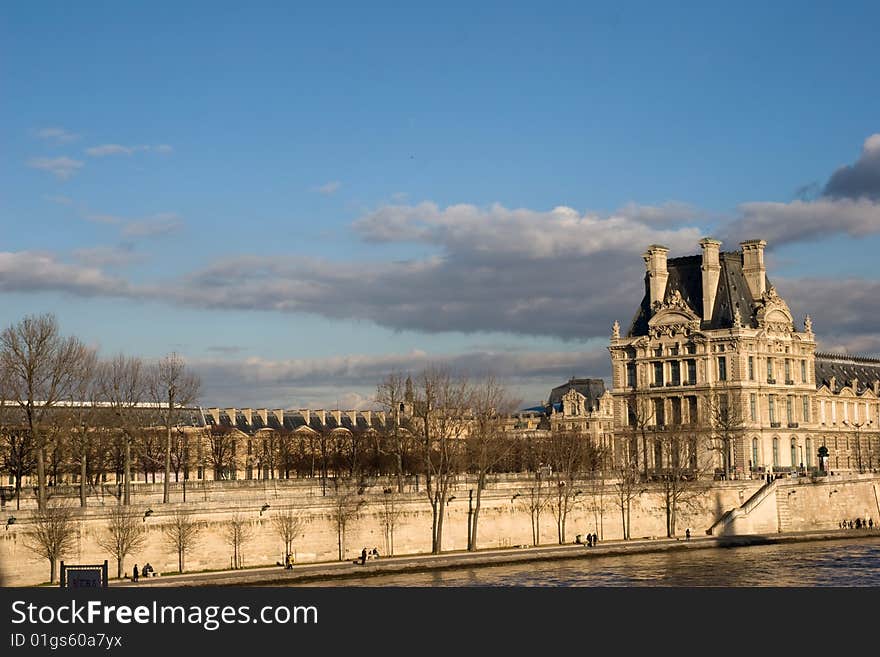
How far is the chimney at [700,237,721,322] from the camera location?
11544 centimetres

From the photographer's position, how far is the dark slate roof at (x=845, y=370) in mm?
128500

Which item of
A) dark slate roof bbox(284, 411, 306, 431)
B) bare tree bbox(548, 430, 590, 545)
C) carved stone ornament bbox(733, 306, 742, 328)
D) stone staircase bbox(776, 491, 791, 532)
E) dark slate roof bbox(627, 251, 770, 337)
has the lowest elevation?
stone staircase bbox(776, 491, 791, 532)

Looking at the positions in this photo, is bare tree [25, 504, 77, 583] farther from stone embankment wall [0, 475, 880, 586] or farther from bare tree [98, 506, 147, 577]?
bare tree [98, 506, 147, 577]

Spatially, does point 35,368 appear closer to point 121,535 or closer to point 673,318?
point 121,535

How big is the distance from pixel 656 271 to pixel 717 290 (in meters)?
5.17

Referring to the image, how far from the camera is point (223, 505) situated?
70.4 meters

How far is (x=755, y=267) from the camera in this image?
117m

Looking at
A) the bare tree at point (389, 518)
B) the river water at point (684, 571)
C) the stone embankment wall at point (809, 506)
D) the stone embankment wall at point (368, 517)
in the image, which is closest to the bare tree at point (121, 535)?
the stone embankment wall at point (368, 517)

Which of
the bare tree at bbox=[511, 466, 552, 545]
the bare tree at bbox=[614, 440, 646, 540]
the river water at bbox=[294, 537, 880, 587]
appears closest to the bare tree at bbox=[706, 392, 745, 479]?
the bare tree at bbox=[614, 440, 646, 540]

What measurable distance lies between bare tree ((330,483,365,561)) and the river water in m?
5.91

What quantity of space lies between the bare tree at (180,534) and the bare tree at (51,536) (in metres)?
5.24

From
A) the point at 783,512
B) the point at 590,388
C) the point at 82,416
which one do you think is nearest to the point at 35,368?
the point at 82,416
